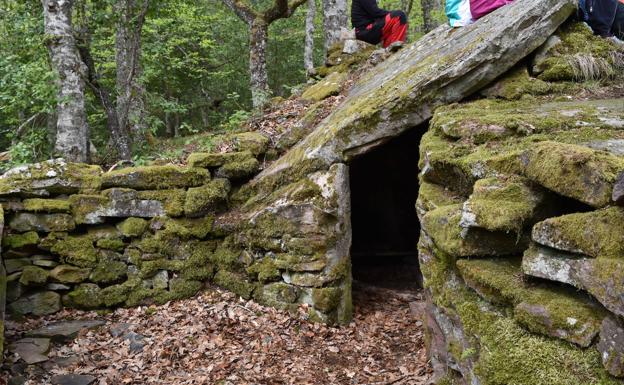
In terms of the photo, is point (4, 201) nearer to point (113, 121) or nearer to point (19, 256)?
point (19, 256)

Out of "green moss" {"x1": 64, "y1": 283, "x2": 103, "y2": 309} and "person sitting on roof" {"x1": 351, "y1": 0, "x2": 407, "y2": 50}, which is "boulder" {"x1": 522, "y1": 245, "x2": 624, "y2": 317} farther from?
"person sitting on roof" {"x1": 351, "y1": 0, "x2": 407, "y2": 50}

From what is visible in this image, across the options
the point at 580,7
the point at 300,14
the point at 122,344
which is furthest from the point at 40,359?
the point at 300,14

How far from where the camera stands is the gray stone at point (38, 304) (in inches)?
248

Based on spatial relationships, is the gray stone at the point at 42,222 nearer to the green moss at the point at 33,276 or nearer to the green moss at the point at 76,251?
the green moss at the point at 76,251

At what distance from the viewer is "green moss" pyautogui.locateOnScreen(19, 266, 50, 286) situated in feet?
21.0

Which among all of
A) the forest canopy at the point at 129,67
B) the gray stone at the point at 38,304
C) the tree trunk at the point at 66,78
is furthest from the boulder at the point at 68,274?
the forest canopy at the point at 129,67

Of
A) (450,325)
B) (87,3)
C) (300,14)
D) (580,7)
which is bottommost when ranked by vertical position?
(450,325)

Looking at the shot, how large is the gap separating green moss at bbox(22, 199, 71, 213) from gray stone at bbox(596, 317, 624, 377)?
21.5 ft

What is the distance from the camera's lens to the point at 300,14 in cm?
1927

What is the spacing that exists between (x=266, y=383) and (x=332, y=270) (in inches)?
67.7

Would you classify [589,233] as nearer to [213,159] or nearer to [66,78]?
[213,159]

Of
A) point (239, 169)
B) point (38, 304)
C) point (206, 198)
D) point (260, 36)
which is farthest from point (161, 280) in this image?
point (260, 36)

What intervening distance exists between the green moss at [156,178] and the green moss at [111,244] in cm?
79

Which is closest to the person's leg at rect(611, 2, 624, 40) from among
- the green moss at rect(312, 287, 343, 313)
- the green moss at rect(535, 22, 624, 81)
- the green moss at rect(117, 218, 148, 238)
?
the green moss at rect(535, 22, 624, 81)
